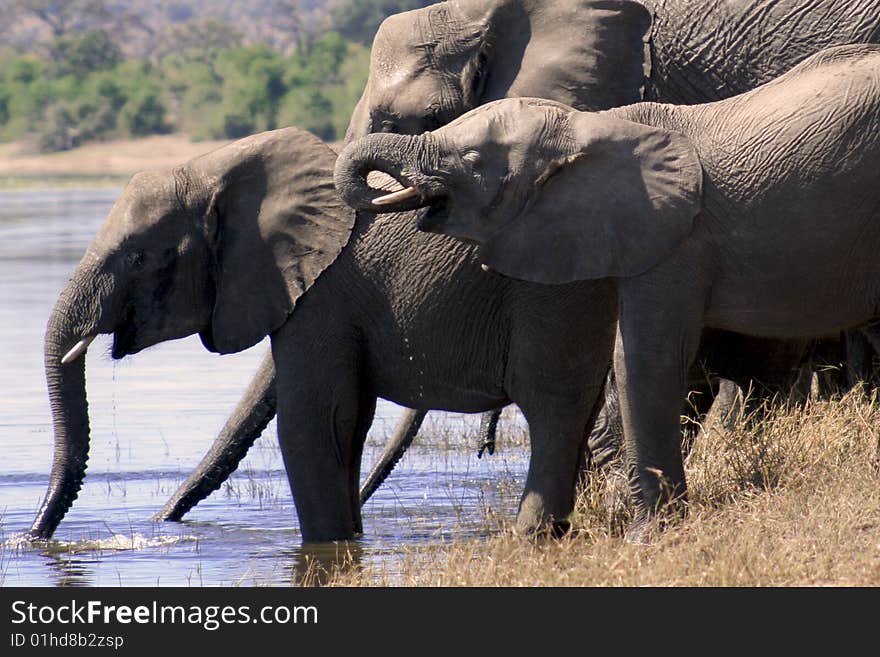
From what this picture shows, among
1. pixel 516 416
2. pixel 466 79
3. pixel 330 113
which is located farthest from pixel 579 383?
pixel 330 113

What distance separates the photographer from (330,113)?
146 feet

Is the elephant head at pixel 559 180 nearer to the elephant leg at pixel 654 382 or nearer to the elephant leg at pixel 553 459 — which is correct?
the elephant leg at pixel 654 382

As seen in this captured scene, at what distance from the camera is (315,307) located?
7758 mm

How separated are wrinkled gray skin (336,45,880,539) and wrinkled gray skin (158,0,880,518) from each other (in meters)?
1.25

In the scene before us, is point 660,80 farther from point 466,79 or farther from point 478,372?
point 478,372

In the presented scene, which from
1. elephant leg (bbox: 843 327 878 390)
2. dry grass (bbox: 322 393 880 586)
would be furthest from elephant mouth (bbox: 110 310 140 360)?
elephant leg (bbox: 843 327 878 390)

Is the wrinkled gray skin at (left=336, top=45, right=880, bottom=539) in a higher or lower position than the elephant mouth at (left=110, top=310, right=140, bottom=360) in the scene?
higher

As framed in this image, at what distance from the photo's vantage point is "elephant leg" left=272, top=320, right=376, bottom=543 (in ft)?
25.3

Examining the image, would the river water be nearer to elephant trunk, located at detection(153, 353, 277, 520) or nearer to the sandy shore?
elephant trunk, located at detection(153, 353, 277, 520)

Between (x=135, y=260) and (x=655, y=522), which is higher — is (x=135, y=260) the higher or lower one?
the higher one

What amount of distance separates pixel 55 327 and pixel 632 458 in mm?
2469

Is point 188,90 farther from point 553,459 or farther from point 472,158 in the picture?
point 472,158

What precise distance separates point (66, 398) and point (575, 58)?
2.48 meters

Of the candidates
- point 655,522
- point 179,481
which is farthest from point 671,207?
point 179,481
